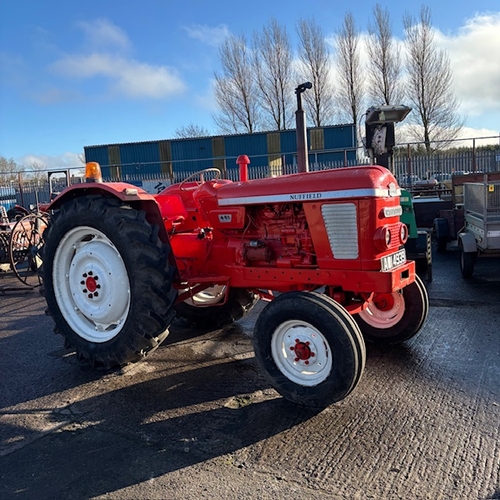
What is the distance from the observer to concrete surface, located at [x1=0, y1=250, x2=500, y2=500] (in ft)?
7.97

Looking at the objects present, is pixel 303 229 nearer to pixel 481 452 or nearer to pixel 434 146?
pixel 481 452

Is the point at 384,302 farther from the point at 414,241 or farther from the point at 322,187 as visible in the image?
the point at 414,241

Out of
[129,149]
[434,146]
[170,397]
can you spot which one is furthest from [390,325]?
[129,149]

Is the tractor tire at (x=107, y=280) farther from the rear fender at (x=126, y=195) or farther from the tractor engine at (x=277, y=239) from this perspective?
the tractor engine at (x=277, y=239)

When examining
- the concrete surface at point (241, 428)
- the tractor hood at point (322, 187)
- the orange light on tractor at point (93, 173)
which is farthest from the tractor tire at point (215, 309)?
the orange light on tractor at point (93, 173)

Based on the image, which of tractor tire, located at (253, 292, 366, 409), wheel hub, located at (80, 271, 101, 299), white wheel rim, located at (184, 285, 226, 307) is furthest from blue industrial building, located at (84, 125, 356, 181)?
tractor tire, located at (253, 292, 366, 409)

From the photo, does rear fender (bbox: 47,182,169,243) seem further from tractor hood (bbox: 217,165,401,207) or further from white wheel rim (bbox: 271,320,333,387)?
white wheel rim (bbox: 271,320,333,387)

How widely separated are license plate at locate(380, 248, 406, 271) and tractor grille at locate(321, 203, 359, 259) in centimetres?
20

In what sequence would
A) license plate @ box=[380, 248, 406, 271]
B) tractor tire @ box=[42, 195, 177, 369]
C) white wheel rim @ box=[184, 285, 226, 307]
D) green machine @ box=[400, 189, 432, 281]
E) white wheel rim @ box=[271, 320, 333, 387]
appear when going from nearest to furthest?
white wheel rim @ box=[271, 320, 333, 387], license plate @ box=[380, 248, 406, 271], tractor tire @ box=[42, 195, 177, 369], white wheel rim @ box=[184, 285, 226, 307], green machine @ box=[400, 189, 432, 281]

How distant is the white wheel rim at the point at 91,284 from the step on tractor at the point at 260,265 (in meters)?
0.01

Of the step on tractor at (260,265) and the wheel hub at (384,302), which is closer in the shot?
the step on tractor at (260,265)

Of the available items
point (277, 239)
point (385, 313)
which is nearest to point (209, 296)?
point (277, 239)

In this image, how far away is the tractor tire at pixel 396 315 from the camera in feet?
13.5

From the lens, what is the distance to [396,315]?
13.9 feet
